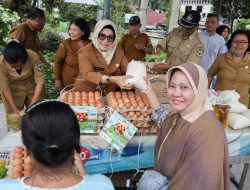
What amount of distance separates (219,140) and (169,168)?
0.41m

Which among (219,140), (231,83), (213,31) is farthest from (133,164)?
(213,31)

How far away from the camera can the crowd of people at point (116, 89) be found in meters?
1.10

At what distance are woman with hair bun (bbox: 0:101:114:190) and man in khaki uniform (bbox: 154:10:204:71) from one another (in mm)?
2800

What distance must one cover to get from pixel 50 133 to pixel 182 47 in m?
3.15

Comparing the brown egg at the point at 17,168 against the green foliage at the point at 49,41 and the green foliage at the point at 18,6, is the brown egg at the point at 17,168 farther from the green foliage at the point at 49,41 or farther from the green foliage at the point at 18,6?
the green foliage at the point at 49,41

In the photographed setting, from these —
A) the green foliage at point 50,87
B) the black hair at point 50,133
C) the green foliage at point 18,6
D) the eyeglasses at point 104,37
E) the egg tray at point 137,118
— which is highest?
the green foliage at point 18,6

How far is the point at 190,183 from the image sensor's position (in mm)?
1697

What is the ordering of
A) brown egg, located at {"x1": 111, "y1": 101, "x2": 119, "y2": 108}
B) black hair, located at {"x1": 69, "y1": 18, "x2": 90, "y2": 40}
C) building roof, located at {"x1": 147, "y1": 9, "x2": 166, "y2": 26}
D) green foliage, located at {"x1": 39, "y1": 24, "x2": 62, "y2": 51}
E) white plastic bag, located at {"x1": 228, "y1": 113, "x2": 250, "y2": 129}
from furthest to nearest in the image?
building roof, located at {"x1": 147, "y1": 9, "x2": 166, "y2": 26} < green foliage, located at {"x1": 39, "y1": 24, "x2": 62, "y2": 51} < black hair, located at {"x1": 69, "y1": 18, "x2": 90, "y2": 40} < white plastic bag, located at {"x1": 228, "y1": 113, "x2": 250, "y2": 129} < brown egg, located at {"x1": 111, "y1": 101, "x2": 119, "y2": 108}

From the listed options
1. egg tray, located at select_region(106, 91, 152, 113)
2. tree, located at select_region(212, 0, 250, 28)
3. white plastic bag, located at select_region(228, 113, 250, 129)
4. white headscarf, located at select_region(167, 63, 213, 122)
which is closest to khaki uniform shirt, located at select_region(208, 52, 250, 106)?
white plastic bag, located at select_region(228, 113, 250, 129)

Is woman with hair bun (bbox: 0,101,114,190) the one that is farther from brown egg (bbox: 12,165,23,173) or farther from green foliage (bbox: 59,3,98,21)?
green foliage (bbox: 59,3,98,21)

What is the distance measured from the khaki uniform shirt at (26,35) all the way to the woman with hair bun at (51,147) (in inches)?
137

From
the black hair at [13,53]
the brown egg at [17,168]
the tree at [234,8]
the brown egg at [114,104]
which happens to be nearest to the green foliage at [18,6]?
the tree at [234,8]

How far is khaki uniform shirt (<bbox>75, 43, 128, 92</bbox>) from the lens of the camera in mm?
2693

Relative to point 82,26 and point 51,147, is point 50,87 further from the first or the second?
point 51,147
